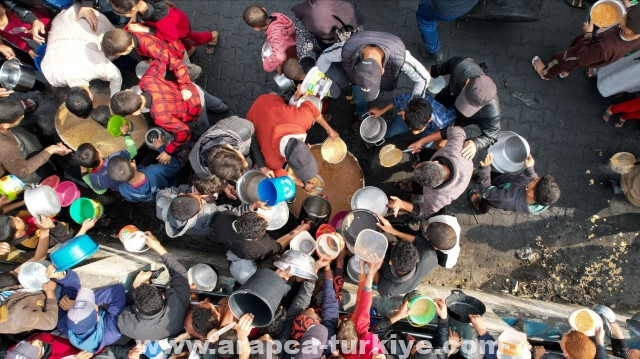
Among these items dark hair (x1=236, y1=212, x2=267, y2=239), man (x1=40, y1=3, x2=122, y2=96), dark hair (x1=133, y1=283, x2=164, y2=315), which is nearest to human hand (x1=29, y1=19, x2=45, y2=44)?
man (x1=40, y1=3, x2=122, y2=96)

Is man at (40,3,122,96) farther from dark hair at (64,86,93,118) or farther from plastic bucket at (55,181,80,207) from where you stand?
plastic bucket at (55,181,80,207)

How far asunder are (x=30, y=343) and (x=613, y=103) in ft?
26.8

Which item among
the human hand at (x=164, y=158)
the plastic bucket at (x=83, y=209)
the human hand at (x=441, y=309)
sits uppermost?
the human hand at (x=164, y=158)

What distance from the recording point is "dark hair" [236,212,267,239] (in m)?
4.55

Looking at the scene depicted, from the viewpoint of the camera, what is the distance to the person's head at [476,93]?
460 cm

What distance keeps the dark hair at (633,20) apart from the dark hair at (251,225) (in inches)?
178

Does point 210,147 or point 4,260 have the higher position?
point 210,147

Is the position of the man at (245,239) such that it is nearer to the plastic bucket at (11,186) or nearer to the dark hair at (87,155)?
the dark hair at (87,155)

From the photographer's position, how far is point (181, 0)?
6.98 metres

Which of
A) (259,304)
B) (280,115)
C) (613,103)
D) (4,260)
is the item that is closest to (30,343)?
(4,260)

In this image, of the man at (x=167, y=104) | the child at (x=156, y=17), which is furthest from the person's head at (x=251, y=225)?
the child at (x=156, y=17)

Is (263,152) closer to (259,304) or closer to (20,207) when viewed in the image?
(259,304)

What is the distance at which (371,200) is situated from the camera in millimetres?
5465

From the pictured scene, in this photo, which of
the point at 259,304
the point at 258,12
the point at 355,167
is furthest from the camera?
the point at 355,167
